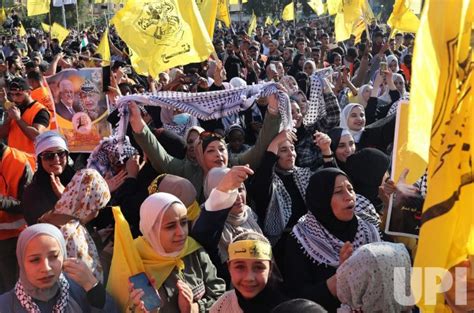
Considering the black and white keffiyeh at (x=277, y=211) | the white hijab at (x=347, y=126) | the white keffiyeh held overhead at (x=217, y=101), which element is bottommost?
the black and white keffiyeh at (x=277, y=211)

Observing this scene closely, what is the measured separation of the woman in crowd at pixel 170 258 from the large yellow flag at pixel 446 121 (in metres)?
1.22

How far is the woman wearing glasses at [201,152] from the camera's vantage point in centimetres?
438

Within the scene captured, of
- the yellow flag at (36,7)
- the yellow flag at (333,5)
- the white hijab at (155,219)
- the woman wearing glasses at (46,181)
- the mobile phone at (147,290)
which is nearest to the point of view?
the mobile phone at (147,290)

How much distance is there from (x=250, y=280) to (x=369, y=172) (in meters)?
1.72

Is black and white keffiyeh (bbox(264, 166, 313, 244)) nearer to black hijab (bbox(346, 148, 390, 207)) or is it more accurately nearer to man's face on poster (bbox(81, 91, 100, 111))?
black hijab (bbox(346, 148, 390, 207))

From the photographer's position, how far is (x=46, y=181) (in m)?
4.05

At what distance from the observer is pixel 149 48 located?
223 inches

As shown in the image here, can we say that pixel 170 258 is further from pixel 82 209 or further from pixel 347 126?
pixel 347 126

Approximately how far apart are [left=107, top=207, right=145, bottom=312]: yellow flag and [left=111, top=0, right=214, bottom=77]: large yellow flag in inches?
102

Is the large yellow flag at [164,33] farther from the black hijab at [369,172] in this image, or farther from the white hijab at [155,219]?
the white hijab at [155,219]

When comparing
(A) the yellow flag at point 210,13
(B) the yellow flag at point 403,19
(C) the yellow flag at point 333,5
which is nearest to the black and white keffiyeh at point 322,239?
(A) the yellow flag at point 210,13

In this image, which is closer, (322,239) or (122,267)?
(122,267)

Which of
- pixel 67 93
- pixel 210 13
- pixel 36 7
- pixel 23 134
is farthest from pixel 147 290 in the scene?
pixel 36 7
